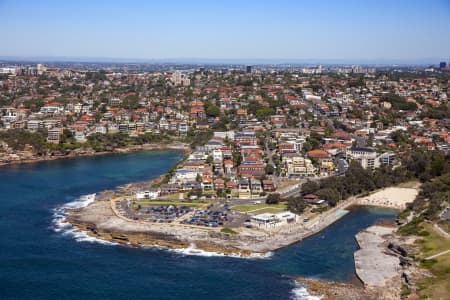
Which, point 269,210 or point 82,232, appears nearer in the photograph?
point 82,232

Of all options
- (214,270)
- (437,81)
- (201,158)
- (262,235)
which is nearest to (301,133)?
(201,158)

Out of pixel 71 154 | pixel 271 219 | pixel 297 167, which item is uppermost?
pixel 297 167

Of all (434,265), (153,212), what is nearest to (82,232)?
(153,212)

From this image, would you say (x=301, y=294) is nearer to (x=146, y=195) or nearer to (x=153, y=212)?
(x=153, y=212)

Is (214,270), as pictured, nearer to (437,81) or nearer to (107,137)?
(107,137)

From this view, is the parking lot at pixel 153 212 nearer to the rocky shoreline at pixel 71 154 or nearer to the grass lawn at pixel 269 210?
the grass lawn at pixel 269 210

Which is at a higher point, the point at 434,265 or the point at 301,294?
the point at 434,265

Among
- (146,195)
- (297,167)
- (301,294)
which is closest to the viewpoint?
(301,294)
